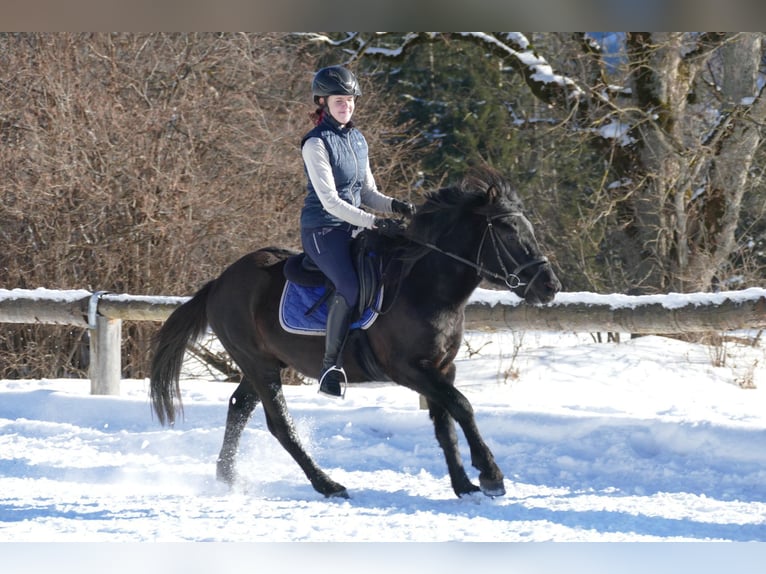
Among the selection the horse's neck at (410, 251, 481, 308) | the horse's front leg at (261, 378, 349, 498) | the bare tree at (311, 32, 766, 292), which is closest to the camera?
the horse's neck at (410, 251, 481, 308)

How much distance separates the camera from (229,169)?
40.0ft

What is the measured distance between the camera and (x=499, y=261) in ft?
18.0

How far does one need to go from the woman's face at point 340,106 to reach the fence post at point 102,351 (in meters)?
3.56

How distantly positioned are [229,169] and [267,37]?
2.35m

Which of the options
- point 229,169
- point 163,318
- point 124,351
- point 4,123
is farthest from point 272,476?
point 4,123

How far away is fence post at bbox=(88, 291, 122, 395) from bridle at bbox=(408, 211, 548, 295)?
3.85 m

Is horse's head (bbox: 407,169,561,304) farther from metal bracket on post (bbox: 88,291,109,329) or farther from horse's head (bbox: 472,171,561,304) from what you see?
metal bracket on post (bbox: 88,291,109,329)

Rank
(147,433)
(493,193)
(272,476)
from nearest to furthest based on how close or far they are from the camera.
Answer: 1. (493,193)
2. (272,476)
3. (147,433)

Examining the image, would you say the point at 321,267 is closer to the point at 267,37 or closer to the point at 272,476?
the point at 272,476

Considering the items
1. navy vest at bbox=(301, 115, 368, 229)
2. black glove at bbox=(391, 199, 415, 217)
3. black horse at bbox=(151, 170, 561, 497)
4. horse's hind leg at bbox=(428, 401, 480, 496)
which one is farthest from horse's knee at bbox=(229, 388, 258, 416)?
black glove at bbox=(391, 199, 415, 217)

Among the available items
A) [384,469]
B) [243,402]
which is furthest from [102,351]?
[384,469]

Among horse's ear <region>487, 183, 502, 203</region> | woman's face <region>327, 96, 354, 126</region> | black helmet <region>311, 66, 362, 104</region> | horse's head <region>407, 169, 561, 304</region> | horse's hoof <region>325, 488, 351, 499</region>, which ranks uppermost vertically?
black helmet <region>311, 66, 362, 104</region>

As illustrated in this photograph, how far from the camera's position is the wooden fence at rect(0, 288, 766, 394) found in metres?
6.73

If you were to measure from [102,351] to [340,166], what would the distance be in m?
3.60
